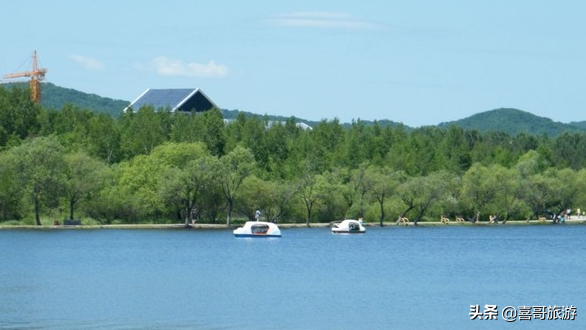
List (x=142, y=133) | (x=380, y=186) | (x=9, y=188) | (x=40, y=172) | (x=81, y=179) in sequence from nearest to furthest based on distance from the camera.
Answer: (x=40, y=172) < (x=9, y=188) < (x=81, y=179) < (x=380, y=186) < (x=142, y=133)

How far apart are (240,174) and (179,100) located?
4487cm

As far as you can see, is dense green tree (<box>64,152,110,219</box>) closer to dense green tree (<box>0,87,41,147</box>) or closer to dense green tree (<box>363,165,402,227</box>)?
dense green tree (<box>0,87,41,147</box>)

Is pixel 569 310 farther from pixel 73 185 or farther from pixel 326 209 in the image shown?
pixel 326 209

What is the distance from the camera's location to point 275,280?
50.3 m

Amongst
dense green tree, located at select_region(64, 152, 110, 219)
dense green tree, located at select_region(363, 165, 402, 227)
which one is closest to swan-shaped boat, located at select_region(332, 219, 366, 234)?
dense green tree, located at select_region(363, 165, 402, 227)

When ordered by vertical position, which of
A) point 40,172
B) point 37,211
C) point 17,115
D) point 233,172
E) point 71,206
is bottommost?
point 37,211

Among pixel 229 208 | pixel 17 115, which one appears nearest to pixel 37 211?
pixel 229 208

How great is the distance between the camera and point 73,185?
88.6 metres

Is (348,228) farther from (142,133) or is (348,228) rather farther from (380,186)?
(142,133)

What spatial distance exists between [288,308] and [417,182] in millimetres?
64130

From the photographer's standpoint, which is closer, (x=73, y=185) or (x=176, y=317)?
(x=176, y=317)

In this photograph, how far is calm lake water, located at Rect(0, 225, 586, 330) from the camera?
37.0 m

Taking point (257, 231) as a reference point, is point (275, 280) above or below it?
below

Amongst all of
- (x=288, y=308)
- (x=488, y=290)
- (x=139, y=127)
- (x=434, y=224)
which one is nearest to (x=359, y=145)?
(x=434, y=224)
